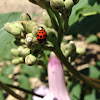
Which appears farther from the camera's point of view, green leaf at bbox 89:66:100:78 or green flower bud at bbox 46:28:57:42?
green leaf at bbox 89:66:100:78

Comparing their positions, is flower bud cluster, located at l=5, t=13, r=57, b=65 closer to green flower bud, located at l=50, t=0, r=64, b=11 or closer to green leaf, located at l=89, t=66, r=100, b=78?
green flower bud, located at l=50, t=0, r=64, b=11

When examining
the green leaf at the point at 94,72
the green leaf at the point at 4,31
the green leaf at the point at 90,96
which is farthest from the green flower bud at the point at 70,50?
the green leaf at the point at 90,96

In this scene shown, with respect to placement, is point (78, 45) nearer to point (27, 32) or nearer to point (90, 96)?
point (90, 96)

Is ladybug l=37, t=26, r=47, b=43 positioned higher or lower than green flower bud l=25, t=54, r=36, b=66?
higher

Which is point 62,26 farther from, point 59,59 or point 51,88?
point 51,88

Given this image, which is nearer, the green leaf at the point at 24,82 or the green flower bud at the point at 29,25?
the green flower bud at the point at 29,25

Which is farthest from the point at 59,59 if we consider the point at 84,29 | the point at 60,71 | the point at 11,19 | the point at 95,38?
the point at 95,38

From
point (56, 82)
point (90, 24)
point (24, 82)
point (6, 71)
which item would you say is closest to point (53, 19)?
point (56, 82)

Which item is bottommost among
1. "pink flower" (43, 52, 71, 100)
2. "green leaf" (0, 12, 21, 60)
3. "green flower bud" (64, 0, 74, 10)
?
"pink flower" (43, 52, 71, 100)

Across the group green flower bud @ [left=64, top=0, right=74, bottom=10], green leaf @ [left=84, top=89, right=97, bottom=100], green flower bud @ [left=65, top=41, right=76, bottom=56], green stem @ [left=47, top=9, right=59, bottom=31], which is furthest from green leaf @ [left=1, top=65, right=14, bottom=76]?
green flower bud @ [left=64, top=0, right=74, bottom=10]

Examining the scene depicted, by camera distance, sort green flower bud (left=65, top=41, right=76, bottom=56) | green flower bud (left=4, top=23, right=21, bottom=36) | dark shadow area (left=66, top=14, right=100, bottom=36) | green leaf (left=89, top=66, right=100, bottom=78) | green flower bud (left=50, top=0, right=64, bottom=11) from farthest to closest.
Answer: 1. green leaf (left=89, top=66, right=100, bottom=78)
2. dark shadow area (left=66, top=14, right=100, bottom=36)
3. green flower bud (left=65, top=41, right=76, bottom=56)
4. green flower bud (left=4, top=23, right=21, bottom=36)
5. green flower bud (left=50, top=0, right=64, bottom=11)

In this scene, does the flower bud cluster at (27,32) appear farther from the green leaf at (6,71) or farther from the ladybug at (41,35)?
the green leaf at (6,71)
